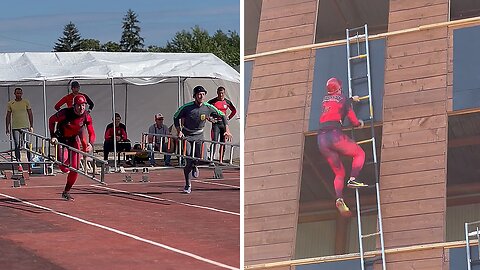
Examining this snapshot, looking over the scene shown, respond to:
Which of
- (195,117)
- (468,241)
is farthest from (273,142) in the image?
(195,117)

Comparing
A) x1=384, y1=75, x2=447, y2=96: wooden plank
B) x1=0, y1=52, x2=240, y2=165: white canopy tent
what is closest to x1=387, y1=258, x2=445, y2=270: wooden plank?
x1=384, y1=75, x2=447, y2=96: wooden plank

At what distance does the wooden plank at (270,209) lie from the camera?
12.1ft

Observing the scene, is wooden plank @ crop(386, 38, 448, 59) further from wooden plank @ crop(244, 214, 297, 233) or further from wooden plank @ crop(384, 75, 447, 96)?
wooden plank @ crop(244, 214, 297, 233)

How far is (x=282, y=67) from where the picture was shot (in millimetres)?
3691

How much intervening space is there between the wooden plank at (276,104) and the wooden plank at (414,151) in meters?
0.40

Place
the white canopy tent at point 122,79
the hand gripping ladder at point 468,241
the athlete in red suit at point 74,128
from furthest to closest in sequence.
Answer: the white canopy tent at point 122,79 → the athlete in red suit at point 74,128 → the hand gripping ladder at point 468,241

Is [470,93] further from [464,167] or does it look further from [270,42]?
[270,42]

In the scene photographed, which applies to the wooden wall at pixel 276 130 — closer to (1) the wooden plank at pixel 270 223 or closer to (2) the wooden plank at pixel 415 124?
(1) the wooden plank at pixel 270 223

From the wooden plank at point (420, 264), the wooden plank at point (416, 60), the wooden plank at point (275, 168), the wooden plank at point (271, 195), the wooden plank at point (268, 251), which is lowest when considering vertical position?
the wooden plank at point (420, 264)

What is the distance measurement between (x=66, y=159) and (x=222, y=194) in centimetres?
171

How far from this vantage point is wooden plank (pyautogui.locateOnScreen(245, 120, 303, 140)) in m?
3.67

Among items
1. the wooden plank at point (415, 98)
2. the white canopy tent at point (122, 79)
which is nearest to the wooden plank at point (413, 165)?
the wooden plank at point (415, 98)

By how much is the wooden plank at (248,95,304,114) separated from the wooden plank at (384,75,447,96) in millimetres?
362

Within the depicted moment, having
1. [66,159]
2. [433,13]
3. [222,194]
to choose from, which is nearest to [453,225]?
[433,13]
